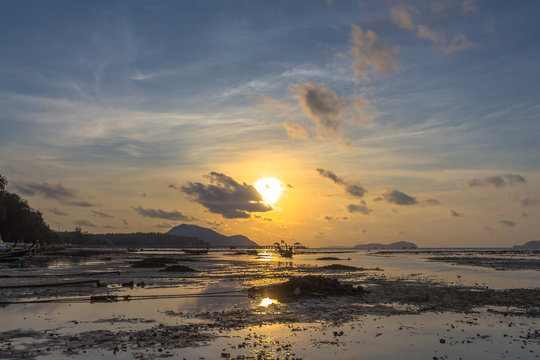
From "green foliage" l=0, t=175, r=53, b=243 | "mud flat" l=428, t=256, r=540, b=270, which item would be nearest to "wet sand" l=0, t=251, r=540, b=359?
"mud flat" l=428, t=256, r=540, b=270

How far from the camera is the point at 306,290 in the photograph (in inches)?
1158

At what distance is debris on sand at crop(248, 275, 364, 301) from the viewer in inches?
1134

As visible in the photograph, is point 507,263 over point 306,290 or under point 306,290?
under

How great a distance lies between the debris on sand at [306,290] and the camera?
2880 cm

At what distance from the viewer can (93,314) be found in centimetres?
2141

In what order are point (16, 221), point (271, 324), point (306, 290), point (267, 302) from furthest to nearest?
point (16, 221)
point (306, 290)
point (267, 302)
point (271, 324)

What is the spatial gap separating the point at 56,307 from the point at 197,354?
13.9m

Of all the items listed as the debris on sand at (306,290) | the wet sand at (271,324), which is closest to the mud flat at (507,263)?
the wet sand at (271,324)

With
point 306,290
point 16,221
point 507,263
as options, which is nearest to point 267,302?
point 306,290

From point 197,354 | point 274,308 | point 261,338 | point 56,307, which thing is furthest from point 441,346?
point 56,307

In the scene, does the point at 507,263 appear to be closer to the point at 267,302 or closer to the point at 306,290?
the point at 306,290

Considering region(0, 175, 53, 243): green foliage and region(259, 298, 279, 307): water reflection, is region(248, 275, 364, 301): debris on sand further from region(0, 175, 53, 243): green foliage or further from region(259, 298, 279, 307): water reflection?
region(0, 175, 53, 243): green foliage

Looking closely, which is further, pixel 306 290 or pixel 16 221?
pixel 16 221

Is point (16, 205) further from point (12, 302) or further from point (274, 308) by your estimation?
point (274, 308)
